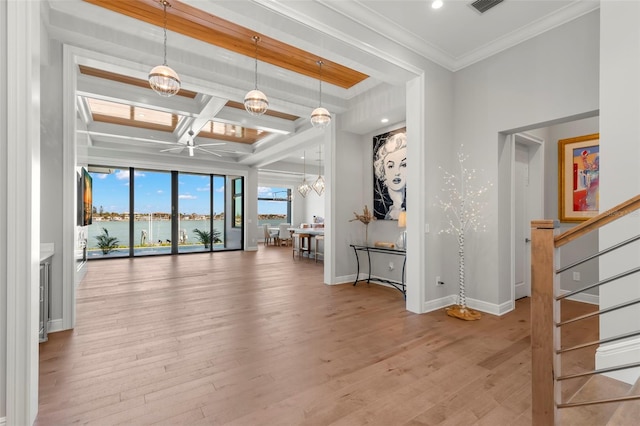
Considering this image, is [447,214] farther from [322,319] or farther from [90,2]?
[90,2]

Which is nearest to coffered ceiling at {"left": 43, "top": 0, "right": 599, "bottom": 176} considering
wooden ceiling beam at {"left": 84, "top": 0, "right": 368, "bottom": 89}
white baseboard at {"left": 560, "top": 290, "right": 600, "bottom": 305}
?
wooden ceiling beam at {"left": 84, "top": 0, "right": 368, "bottom": 89}

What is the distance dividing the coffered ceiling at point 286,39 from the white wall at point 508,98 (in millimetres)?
195

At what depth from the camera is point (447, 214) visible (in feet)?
13.7

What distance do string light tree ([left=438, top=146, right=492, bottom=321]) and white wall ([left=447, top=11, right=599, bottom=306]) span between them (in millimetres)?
119

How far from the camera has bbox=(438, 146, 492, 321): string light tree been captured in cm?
392

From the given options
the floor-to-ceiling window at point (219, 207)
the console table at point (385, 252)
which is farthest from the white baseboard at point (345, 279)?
the floor-to-ceiling window at point (219, 207)

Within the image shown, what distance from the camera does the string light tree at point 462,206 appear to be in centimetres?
392

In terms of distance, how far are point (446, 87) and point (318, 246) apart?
6.05 m

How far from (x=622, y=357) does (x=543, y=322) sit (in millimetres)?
1301

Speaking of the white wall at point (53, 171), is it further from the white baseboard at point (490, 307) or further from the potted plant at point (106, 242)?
the potted plant at point (106, 242)

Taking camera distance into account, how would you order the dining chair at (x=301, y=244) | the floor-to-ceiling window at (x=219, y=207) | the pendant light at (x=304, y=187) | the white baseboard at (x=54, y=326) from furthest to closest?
the pendant light at (x=304, y=187)
the floor-to-ceiling window at (x=219, y=207)
the dining chair at (x=301, y=244)
the white baseboard at (x=54, y=326)

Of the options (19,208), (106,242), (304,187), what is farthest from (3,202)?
(304,187)

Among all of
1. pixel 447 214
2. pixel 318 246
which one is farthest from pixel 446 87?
pixel 318 246

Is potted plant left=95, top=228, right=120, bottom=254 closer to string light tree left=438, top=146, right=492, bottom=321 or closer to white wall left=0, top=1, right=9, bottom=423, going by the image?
white wall left=0, top=1, right=9, bottom=423
